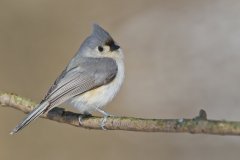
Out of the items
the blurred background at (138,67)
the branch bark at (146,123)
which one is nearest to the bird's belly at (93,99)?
the branch bark at (146,123)

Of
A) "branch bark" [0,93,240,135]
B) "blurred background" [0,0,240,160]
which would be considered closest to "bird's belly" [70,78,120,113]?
"branch bark" [0,93,240,135]

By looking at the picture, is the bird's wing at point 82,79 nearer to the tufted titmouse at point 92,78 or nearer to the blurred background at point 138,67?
the tufted titmouse at point 92,78

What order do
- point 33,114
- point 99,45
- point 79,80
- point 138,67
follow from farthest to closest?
point 138,67
point 99,45
point 79,80
point 33,114

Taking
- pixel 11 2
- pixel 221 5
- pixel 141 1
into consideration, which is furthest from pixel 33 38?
pixel 221 5

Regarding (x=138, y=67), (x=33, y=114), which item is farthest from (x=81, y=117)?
(x=138, y=67)

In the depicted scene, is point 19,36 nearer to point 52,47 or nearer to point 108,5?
→ point 52,47

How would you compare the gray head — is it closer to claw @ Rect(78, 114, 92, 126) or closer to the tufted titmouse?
the tufted titmouse

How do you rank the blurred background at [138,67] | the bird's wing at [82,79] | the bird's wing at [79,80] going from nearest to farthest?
the bird's wing at [79,80], the bird's wing at [82,79], the blurred background at [138,67]

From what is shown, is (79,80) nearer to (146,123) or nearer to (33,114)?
(33,114)
